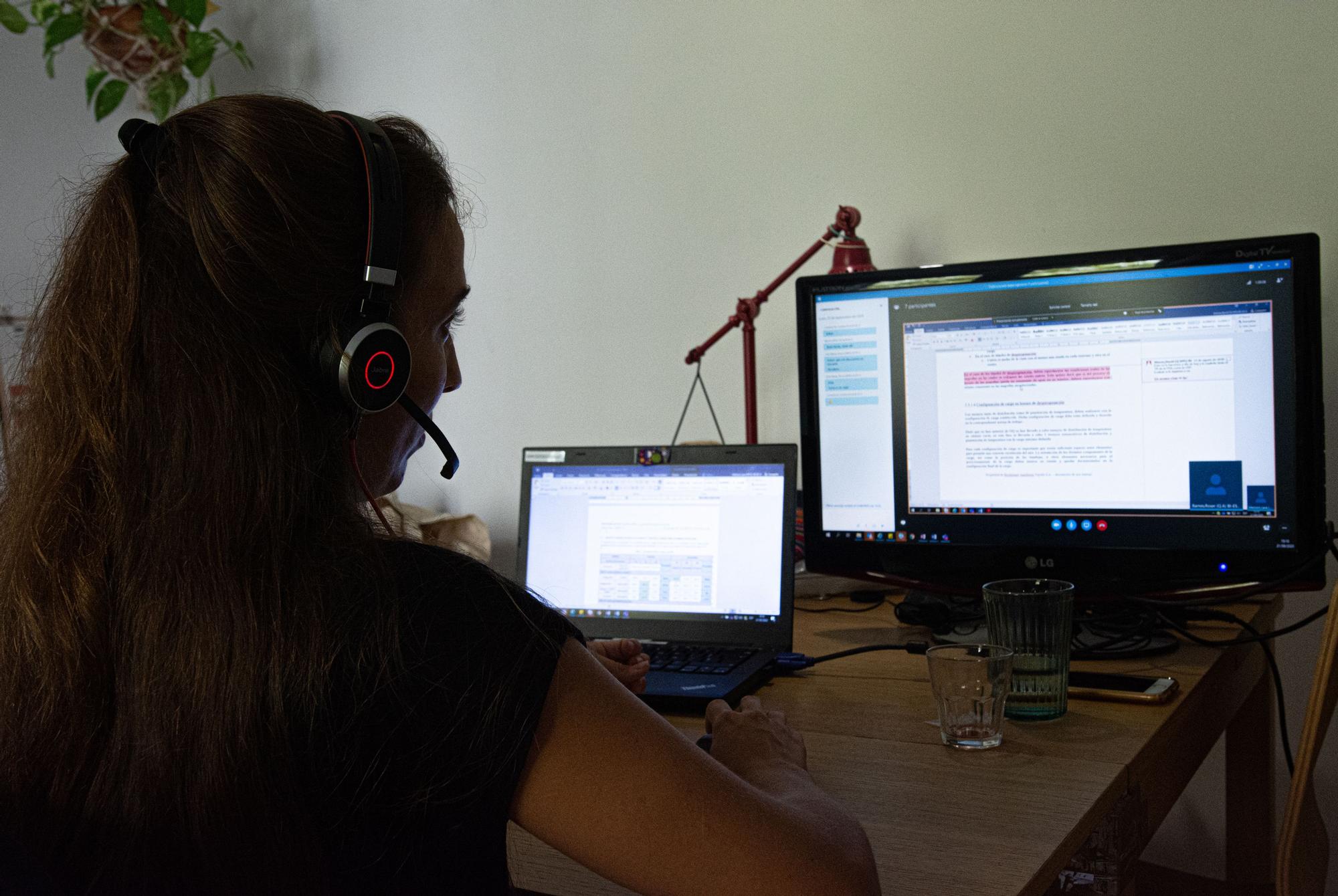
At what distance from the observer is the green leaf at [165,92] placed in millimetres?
2328

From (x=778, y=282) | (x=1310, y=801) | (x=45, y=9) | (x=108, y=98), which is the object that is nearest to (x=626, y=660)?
(x=1310, y=801)

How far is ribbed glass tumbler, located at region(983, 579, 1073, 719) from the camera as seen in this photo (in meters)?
0.97

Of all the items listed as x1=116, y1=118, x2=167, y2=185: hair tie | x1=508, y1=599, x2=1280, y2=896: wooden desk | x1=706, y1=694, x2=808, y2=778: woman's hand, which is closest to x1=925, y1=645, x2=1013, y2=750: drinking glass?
x1=508, y1=599, x2=1280, y2=896: wooden desk

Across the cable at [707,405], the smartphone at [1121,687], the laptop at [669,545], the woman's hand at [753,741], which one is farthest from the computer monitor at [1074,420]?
the cable at [707,405]

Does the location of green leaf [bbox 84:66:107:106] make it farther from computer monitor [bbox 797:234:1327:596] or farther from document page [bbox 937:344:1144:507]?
document page [bbox 937:344:1144:507]

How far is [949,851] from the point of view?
2.29ft

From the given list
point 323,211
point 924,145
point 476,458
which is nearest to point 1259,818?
point 924,145

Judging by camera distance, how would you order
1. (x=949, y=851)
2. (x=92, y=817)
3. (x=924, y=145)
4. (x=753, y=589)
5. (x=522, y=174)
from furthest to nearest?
(x=522, y=174), (x=924, y=145), (x=753, y=589), (x=949, y=851), (x=92, y=817)

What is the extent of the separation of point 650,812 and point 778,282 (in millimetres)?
1209

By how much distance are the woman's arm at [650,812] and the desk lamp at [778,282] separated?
98 cm

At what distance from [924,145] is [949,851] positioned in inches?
51.0

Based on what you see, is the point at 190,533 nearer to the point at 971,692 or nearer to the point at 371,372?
the point at 371,372

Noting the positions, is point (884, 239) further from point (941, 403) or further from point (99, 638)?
point (99, 638)

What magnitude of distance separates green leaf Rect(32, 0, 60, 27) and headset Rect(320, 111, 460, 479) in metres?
2.05
